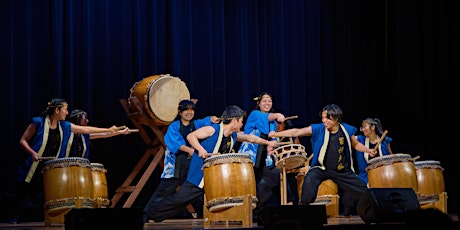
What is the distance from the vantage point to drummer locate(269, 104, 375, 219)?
5.61m

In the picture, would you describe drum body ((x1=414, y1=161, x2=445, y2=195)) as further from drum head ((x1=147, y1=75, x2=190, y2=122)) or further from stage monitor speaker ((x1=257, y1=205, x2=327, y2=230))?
stage monitor speaker ((x1=257, y1=205, x2=327, y2=230))

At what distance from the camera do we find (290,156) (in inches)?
224

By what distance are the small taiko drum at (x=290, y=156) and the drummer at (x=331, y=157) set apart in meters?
0.11

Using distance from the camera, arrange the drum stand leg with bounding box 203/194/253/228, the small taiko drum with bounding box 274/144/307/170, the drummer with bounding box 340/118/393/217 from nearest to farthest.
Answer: the drum stand leg with bounding box 203/194/253/228
the small taiko drum with bounding box 274/144/307/170
the drummer with bounding box 340/118/393/217

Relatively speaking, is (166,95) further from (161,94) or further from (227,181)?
(227,181)

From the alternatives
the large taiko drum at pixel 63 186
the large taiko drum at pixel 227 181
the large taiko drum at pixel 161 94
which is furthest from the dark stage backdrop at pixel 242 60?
the large taiko drum at pixel 227 181

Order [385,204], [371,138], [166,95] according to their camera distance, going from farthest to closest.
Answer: [371,138] → [166,95] → [385,204]

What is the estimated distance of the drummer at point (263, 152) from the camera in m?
6.05

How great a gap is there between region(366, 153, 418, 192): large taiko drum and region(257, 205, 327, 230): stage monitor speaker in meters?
1.89

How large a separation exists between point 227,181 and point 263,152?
1.20 metres

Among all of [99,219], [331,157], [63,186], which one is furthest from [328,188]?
[99,219]

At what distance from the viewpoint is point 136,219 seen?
3.95 meters

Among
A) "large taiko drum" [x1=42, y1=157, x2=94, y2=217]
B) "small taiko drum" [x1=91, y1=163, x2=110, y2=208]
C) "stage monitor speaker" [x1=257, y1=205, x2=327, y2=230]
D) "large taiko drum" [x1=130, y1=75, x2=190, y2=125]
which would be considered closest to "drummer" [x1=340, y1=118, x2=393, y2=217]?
"large taiko drum" [x1=130, y1=75, x2=190, y2=125]

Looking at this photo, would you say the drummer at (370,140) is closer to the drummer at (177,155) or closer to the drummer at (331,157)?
the drummer at (331,157)
